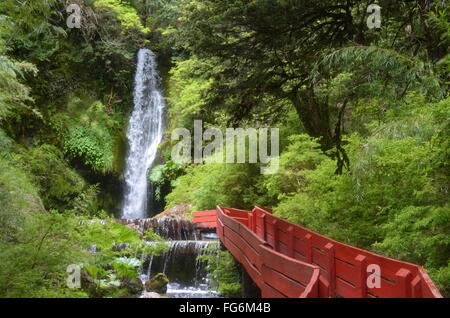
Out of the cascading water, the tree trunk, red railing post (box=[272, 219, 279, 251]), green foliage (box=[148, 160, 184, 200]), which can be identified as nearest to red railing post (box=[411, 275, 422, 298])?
red railing post (box=[272, 219, 279, 251])

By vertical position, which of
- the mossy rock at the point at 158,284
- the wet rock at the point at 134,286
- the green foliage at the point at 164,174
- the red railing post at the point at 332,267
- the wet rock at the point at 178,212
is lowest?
the mossy rock at the point at 158,284

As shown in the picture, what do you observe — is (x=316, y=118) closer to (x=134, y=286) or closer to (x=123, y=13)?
(x=134, y=286)

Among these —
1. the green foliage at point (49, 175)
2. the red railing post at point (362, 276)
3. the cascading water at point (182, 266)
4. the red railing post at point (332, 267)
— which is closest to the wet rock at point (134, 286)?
the cascading water at point (182, 266)

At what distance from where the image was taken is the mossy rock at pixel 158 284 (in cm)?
1026

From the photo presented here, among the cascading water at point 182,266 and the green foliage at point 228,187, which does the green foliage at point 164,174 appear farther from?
the cascading water at point 182,266

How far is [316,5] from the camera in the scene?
6.71 metres

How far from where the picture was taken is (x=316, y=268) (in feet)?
14.3

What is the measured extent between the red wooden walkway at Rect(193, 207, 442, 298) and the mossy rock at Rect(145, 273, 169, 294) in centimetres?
257

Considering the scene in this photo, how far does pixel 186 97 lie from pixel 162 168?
3655 millimetres

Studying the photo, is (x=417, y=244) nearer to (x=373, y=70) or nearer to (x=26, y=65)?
(x=373, y=70)

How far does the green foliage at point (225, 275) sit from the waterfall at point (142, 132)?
10425mm

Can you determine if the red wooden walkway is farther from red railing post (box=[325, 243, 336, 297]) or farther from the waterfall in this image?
the waterfall

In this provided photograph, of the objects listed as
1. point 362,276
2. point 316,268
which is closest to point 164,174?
point 362,276
